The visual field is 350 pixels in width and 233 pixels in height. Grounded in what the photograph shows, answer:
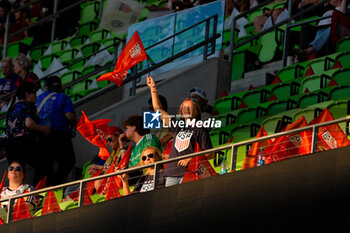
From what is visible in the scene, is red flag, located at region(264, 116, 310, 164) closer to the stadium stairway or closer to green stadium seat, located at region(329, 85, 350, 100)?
the stadium stairway

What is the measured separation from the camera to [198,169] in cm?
643

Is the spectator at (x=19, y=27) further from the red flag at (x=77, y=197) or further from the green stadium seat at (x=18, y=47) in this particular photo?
the red flag at (x=77, y=197)

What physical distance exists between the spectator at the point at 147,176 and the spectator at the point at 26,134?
5.02ft

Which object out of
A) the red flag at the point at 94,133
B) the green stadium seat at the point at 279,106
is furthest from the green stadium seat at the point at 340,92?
the red flag at the point at 94,133

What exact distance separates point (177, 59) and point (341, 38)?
2055mm

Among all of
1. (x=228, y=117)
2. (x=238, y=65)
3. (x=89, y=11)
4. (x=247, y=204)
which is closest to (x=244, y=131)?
(x=228, y=117)

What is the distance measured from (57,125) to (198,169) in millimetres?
2314

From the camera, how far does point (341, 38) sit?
971cm

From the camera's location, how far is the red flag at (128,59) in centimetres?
799

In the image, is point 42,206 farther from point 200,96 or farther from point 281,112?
point 281,112

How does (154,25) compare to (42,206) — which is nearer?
(42,206)

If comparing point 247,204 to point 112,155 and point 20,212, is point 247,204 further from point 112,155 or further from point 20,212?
point 112,155

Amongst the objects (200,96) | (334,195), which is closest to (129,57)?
(200,96)

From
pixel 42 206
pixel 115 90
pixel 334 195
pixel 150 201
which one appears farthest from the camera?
pixel 115 90
